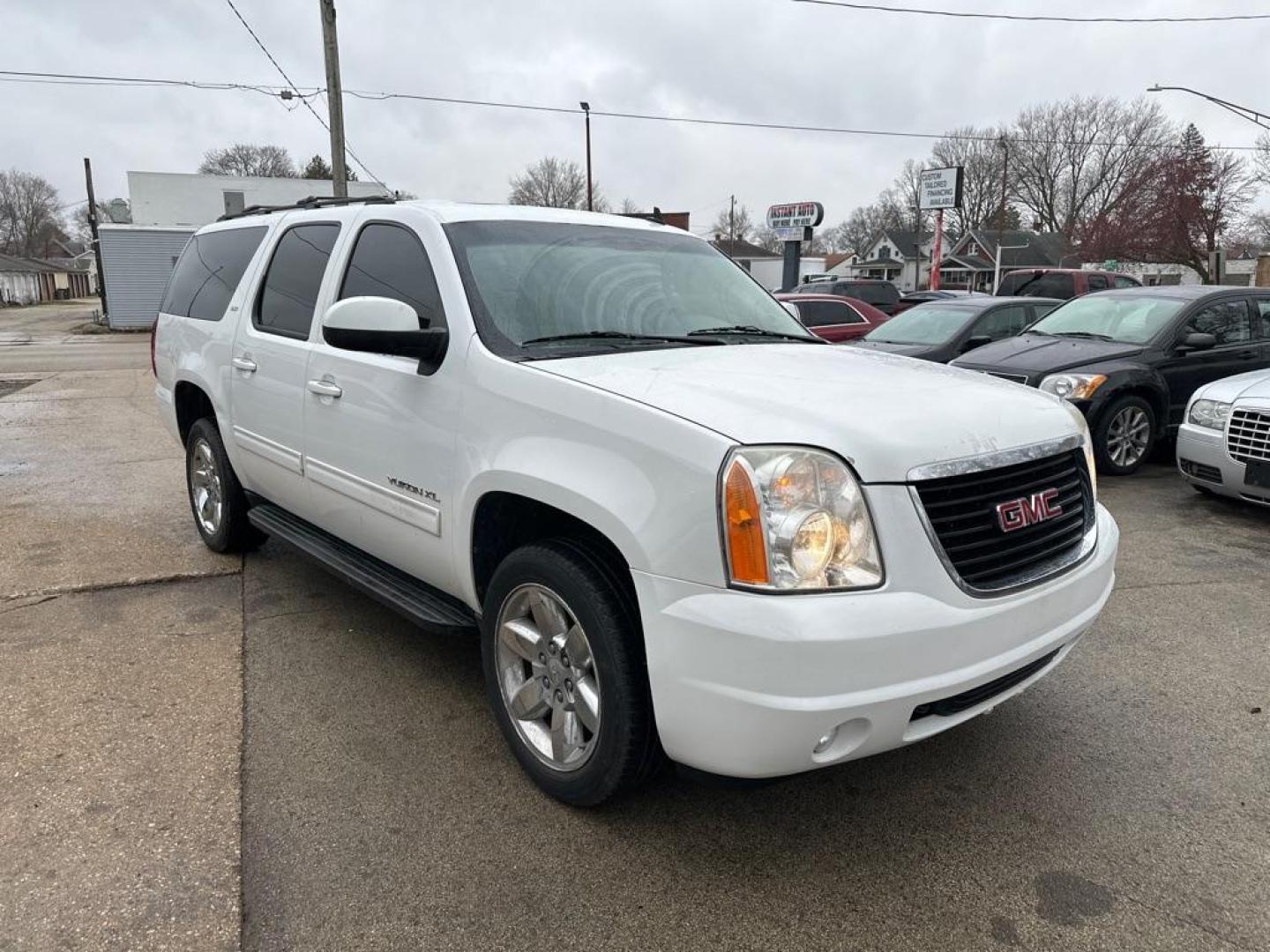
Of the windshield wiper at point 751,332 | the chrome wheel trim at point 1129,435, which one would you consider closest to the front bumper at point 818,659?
the windshield wiper at point 751,332

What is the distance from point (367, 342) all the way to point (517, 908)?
5.94 feet

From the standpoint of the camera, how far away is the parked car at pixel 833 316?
13.9m

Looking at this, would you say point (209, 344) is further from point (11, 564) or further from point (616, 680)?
point (616, 680)

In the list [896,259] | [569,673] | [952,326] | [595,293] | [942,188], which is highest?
[942,188]

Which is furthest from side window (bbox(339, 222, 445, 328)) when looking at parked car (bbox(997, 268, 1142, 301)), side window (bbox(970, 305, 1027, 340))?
parked car (bbox(997, 268, 1142, 301))

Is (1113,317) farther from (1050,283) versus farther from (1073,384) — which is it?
(1050,283)

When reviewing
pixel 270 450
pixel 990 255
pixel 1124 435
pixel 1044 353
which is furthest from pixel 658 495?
pixel 990 255

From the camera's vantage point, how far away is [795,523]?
2.14 m

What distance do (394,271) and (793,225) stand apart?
25895mm

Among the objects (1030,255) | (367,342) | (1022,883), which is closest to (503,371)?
(367,342)

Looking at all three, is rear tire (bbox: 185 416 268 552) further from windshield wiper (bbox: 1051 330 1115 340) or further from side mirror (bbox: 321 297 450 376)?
windshield wiper (bbox: 1051 330 1115 340)

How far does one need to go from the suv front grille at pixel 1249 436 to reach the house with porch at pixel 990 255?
2286 inches

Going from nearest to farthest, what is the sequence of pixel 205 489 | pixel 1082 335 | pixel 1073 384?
pixel 205 489
pixel 1073 384
pixel 1082 335

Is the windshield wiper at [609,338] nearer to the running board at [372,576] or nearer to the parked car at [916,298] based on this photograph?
the running board at [372,576]
